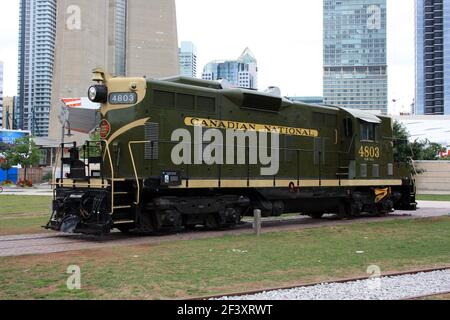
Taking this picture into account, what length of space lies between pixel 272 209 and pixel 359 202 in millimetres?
4999

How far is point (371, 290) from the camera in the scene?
7.40 metres

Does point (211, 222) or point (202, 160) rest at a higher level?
point (202, 160)

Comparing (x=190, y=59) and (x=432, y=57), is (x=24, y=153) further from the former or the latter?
(x=432, y=57)

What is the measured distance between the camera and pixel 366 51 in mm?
42344

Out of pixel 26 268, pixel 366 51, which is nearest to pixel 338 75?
pixel 366 51

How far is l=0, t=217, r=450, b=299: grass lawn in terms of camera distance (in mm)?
7438

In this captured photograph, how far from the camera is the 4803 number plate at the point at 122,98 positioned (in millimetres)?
13570

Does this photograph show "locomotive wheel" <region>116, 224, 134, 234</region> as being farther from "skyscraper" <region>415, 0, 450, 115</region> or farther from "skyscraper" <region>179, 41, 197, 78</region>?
"skyscraper" <region>415, 0, 450, 115</region>

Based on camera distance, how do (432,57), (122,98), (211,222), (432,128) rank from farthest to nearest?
1. (432,57)
2. (432,128)
3. (211,222)
4. (122,98)

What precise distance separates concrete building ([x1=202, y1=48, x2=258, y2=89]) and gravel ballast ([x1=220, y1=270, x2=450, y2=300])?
2068 centimetres

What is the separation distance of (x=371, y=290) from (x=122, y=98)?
871cm

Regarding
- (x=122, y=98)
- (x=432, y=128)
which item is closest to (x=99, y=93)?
(x=122, y=98)

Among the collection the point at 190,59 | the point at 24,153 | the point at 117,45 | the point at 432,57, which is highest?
the point at 117,45
